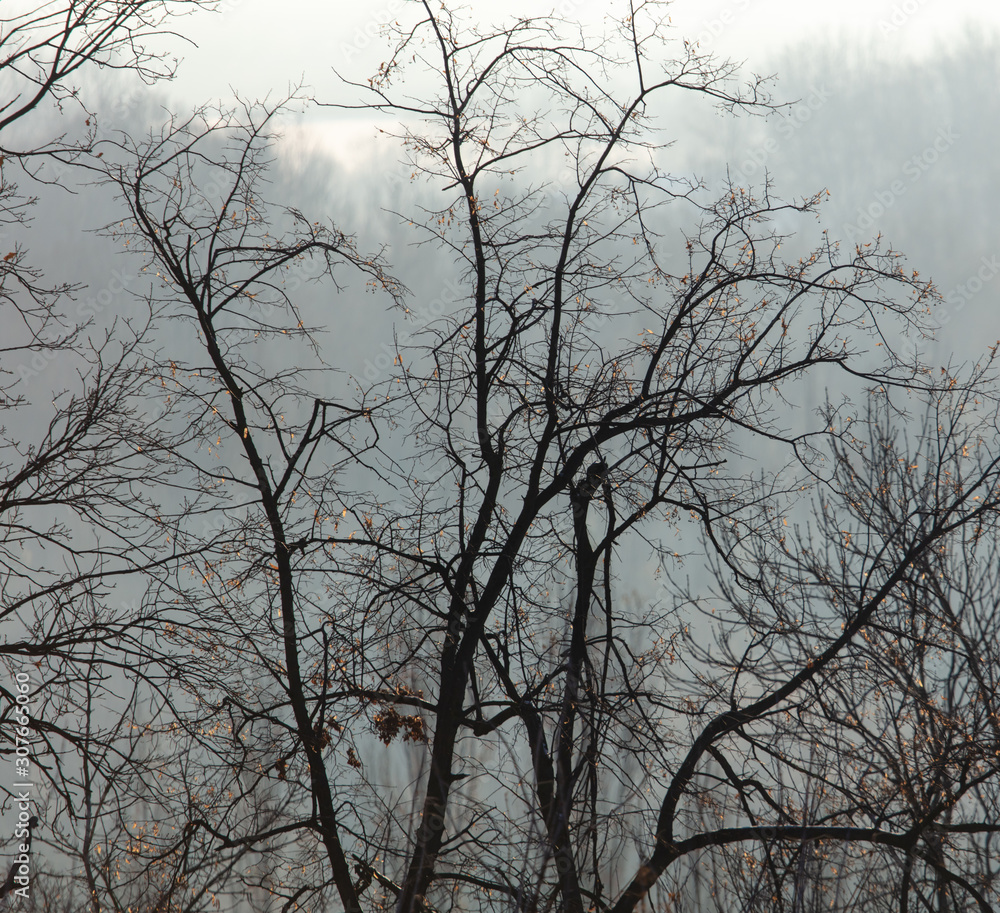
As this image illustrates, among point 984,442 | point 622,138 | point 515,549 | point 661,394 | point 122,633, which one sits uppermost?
point 622,138

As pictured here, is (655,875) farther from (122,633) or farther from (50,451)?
(50,451)

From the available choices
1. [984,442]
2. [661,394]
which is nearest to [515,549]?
[661,394]

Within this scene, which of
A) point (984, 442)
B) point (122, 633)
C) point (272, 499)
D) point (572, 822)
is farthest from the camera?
point (984, 442)

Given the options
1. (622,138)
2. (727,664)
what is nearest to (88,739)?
(727,664)

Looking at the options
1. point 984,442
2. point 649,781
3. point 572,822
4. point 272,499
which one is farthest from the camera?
point 984,442

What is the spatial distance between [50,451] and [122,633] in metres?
1.80

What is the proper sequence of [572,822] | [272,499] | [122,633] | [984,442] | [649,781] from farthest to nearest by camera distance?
[984,442], [272,499], [122,633], [649,781], [572,822]

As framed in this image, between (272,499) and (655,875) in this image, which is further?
(272,499)

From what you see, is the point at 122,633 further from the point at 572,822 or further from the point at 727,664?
the point at 727,664

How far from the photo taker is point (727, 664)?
25.2 feet

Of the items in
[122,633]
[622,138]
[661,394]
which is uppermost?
[622,138]

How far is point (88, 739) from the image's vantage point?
6.73 meters

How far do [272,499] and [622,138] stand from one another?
15.5 feet

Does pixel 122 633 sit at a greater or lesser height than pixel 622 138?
lesser
